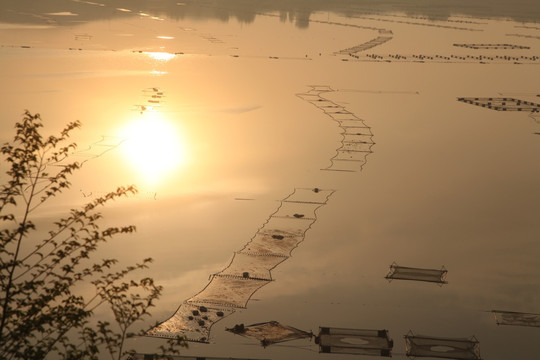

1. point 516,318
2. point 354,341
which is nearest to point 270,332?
point 354,341

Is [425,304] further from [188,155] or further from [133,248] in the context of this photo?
[188,155]

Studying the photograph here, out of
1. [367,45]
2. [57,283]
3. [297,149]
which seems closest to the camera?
[57,283]

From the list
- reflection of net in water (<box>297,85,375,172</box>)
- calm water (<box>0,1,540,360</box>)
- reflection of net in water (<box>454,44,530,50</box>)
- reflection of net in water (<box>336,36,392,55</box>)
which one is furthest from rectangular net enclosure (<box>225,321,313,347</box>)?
reflection of net in water (<box>454,44,530,50</box>)

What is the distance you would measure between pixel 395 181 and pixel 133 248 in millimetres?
9879

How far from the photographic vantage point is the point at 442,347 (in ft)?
66.0

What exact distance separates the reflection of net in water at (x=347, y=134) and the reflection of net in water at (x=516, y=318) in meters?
10.9

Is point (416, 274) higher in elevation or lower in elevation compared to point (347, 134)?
higher

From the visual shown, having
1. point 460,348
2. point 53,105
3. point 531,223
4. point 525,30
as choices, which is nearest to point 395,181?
point 531,223

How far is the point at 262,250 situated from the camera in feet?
81.5

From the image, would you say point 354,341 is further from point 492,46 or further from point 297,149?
point 492,46

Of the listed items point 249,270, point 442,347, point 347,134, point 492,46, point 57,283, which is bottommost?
point 492,46

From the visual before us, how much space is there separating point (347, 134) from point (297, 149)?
3034 mm

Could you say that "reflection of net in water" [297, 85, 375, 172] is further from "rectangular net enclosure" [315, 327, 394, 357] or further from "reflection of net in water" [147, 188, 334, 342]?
"rectangular net enclosure" [315, 327, 394, 357]

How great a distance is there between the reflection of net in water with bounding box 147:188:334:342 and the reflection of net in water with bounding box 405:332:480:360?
3856 mm
